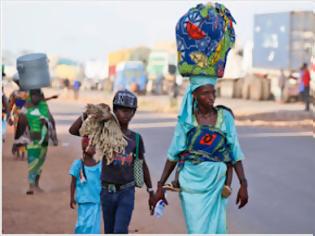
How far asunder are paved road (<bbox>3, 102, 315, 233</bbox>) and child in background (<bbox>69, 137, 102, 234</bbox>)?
4.29 ft

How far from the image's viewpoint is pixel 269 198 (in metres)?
9.58

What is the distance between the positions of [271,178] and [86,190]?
528 centimetres

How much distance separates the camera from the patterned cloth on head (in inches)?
206

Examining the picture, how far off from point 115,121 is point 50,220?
2.56 metres

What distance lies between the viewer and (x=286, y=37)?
3722cm

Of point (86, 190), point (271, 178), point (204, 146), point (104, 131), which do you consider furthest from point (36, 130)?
point (204, 146)

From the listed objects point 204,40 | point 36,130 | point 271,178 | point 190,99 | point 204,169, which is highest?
point 204,40

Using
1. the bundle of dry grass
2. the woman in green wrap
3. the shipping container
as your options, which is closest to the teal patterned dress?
the bundle of dry grass

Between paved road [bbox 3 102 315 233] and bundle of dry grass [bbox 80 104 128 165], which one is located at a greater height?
bundle of dry grass [bbox 80 104 128 165]

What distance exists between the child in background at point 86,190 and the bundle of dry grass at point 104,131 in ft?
0.78

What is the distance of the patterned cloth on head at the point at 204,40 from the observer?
524 centimetres

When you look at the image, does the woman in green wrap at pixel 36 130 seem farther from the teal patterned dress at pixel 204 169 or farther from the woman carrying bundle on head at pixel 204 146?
the teal patterned dress at pixel 204 169

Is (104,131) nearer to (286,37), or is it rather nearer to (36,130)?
(36,130)

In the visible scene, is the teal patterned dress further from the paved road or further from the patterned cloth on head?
the paved road
